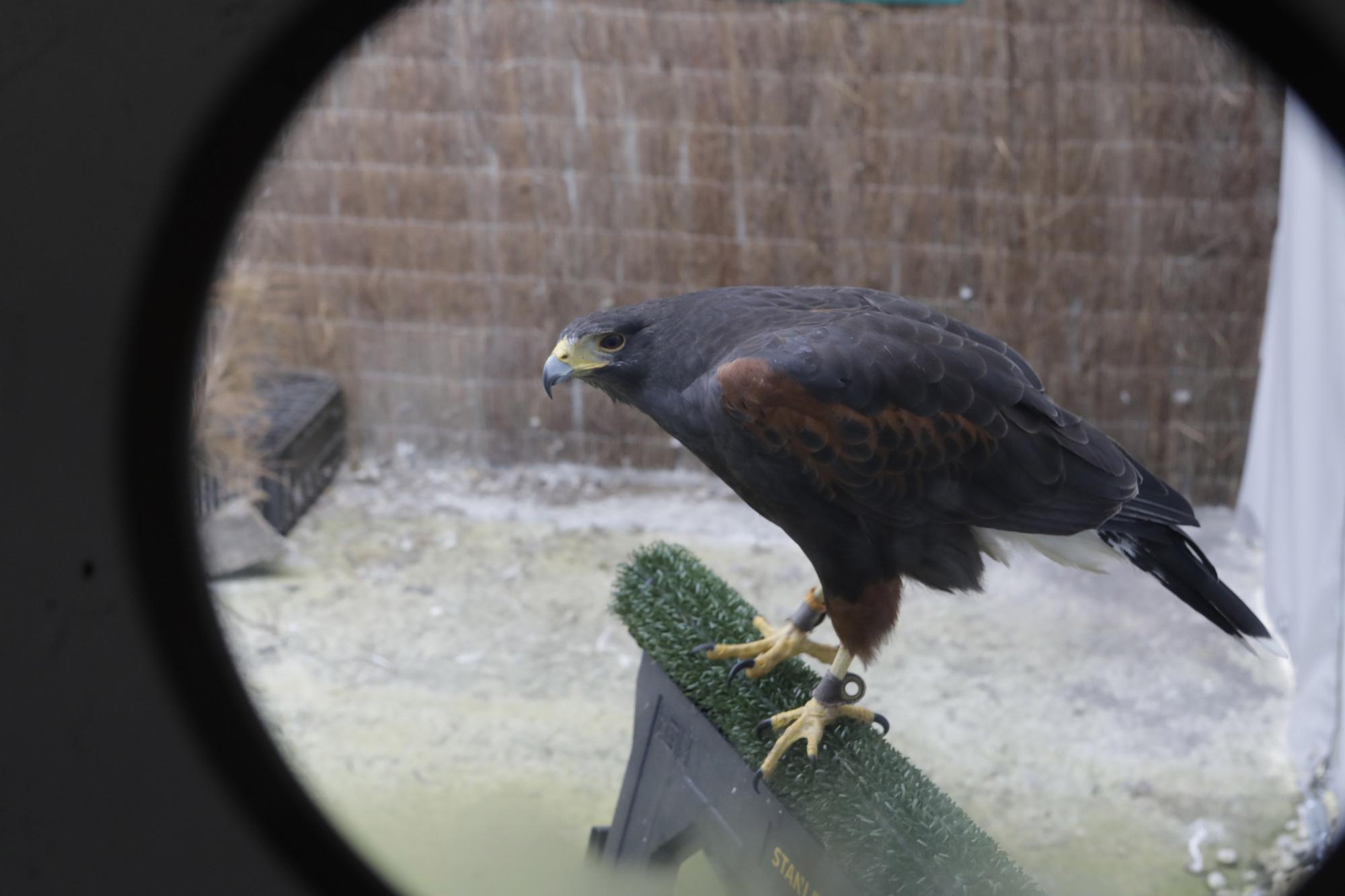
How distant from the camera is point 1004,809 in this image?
2.63m

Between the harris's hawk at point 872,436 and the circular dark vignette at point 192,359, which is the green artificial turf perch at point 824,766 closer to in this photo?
the harris's hawk at point 872,436

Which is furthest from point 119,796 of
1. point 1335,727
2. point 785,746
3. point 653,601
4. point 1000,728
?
point 1335,727

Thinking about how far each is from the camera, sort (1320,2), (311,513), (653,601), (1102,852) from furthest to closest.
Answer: (311,513)
(1102,852)
(653,601)
(1320,2)

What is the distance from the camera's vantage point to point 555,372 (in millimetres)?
1407

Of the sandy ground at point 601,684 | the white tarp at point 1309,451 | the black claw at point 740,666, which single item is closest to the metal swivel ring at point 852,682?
the black claw at point 740,666

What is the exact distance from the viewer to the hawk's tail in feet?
4.74

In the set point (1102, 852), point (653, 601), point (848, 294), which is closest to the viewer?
point (848, 294)

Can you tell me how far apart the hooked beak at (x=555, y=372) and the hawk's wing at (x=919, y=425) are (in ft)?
0.63

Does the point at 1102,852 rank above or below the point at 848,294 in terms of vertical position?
below

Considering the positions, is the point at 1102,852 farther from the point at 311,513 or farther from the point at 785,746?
the point at 311,513

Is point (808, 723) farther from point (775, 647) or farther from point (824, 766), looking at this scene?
point (775, 647)

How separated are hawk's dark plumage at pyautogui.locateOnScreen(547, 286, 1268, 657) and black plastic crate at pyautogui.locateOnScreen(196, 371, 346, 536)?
225 centimetres

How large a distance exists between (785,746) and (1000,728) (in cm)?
147

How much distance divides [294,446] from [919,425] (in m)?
2.60
